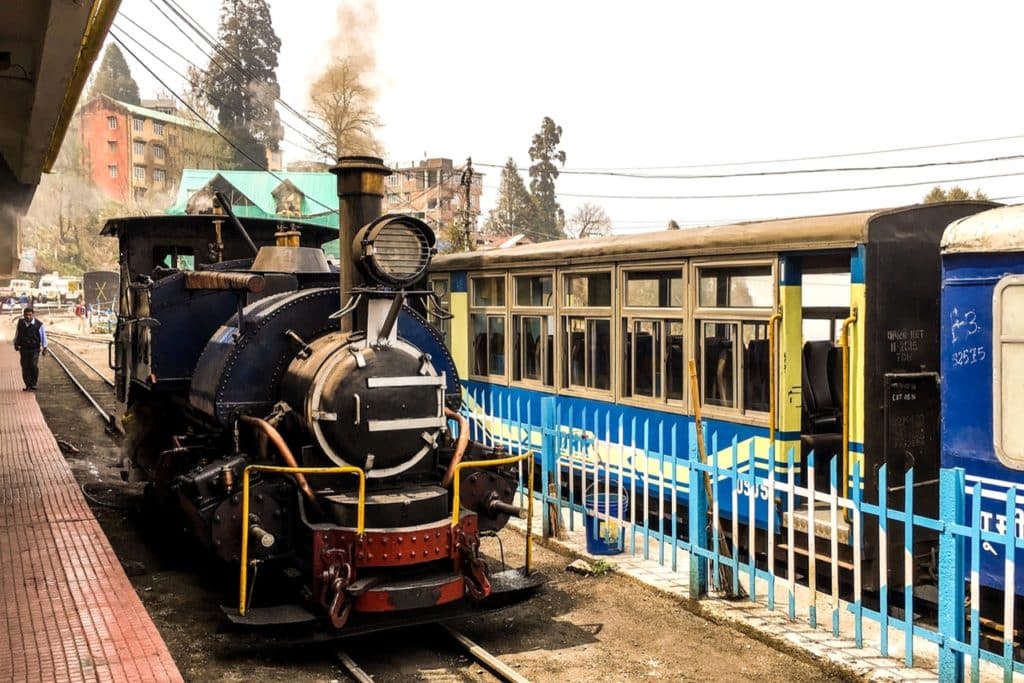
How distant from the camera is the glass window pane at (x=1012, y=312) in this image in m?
5.74

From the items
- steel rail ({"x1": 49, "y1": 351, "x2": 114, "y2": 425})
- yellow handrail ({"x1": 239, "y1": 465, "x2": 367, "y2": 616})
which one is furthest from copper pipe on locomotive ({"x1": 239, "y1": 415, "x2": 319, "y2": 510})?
steel rail ({"x1": 49, "y1": 351, "x2": 114, "y2": 425})

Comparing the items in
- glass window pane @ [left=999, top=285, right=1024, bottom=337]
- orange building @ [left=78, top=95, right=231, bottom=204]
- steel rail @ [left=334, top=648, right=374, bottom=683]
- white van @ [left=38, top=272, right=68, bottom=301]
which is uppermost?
orange building @ [left=78, top=95, right=231, bottom=204]

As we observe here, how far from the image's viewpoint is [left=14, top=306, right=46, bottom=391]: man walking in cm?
1891

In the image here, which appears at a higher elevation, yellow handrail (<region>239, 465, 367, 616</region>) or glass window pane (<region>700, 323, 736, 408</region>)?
glass window pane (<region>700, 323, 736, 408</region>)

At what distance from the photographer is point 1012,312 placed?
580 centimetres

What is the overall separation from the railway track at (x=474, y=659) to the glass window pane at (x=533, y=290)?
505 cm

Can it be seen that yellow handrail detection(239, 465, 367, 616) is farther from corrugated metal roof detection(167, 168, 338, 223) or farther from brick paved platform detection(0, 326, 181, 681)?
corrugated metal roof detection(167, 168, 338, 223)

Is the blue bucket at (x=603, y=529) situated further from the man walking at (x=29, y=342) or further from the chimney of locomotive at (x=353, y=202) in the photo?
the man walking at (x=29, y=342)

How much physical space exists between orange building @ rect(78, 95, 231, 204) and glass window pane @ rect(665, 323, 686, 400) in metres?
71.5

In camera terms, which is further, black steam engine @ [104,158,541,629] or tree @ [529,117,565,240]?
tree @ [529,117,565,240]

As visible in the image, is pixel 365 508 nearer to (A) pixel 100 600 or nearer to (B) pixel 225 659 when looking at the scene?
(B) pixel 225 659

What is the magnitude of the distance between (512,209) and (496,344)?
52.1m

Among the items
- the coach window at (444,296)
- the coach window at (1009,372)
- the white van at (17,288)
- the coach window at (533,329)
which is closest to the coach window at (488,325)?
the coach window at (533,329)

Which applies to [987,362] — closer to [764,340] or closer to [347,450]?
[764,340]
